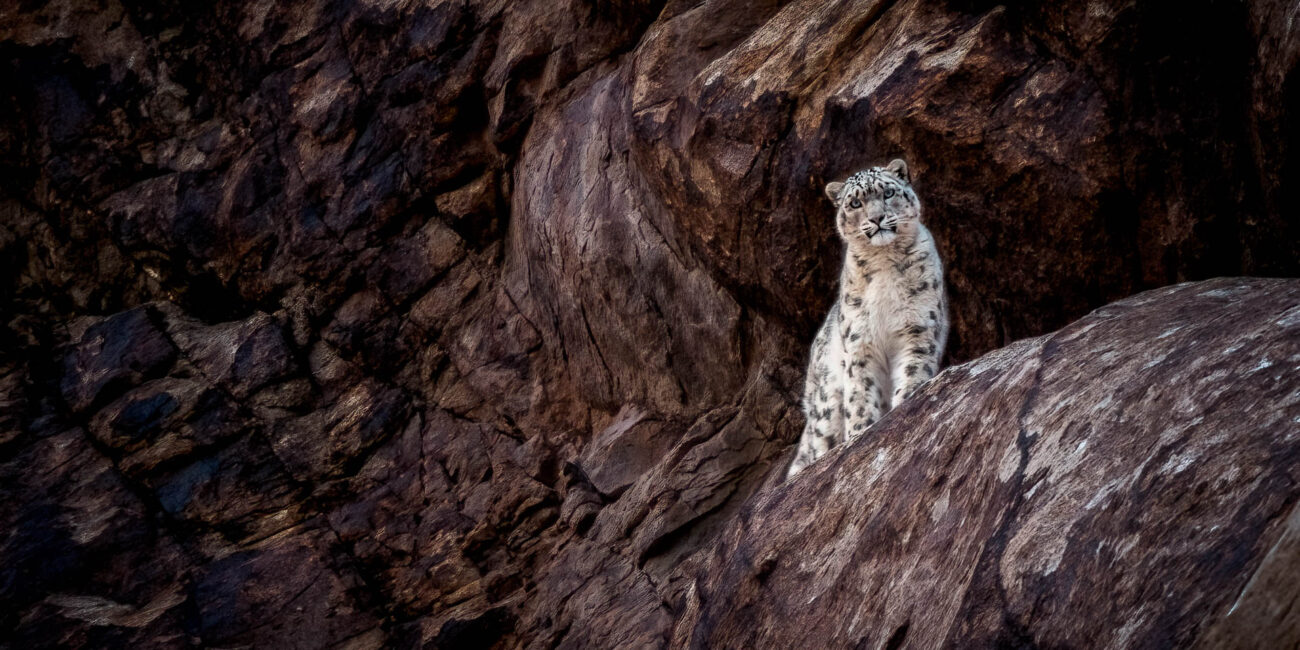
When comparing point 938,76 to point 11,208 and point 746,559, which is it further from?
point 11,208

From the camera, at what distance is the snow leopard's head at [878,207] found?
883 cm

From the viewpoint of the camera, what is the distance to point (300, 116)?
56.2 feet

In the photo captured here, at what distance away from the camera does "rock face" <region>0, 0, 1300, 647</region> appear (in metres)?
5.69

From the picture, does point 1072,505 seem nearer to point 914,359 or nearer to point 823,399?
point 914,359

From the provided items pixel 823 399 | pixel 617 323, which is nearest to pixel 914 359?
pixel 823 399

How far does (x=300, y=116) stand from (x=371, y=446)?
5.78m

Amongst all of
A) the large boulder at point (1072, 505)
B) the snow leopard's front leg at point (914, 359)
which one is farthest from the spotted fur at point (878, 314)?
the large boulder at point (1072, 505)

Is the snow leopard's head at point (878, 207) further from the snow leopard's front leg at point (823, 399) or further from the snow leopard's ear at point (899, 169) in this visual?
the snow leopard's front leg at point (823, 399)

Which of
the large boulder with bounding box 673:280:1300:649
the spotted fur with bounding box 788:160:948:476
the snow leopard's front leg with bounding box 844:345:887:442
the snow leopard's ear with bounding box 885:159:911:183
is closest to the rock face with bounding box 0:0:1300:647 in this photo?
the large boulder with bounding box 673:280:1300:649

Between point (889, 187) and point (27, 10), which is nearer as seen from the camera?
point (889, 187)

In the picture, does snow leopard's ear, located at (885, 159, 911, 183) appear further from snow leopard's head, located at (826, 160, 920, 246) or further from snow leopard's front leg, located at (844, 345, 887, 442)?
snow leopard's front leg, located at (844, 345, 887, 442)

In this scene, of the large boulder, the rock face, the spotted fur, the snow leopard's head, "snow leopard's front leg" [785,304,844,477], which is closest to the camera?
the large boulder

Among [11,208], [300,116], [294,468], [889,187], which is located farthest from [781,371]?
[11,208]

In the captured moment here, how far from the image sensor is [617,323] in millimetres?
14023
